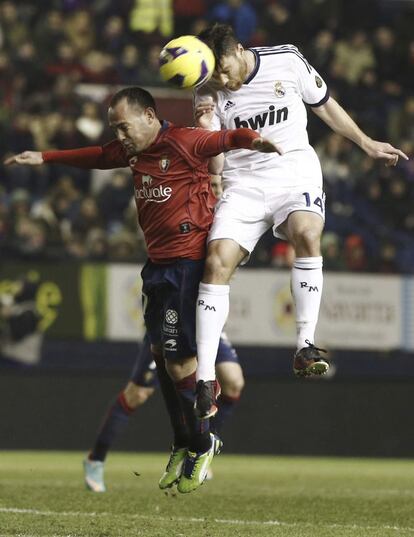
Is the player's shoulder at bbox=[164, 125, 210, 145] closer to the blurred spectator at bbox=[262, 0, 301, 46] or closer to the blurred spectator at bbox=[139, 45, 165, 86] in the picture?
the blurred spectator at bbox=[139, 45, 165, 86]

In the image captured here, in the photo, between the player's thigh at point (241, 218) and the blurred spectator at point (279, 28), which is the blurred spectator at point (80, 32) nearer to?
the blurred spectator at point (279, 28)

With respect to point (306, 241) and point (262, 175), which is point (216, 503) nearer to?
point (306, 241)

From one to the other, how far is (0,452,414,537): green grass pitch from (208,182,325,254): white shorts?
1.88 metres

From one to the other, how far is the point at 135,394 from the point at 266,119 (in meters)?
3.44

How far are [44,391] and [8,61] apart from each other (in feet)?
18.4

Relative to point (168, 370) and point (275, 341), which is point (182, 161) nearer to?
point (168, 370)

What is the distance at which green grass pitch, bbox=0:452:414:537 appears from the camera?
26.5ft

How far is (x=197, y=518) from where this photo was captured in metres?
8.77

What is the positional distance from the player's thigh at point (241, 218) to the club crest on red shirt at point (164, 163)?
0.48 m

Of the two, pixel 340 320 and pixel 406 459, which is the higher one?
pixel 340 320

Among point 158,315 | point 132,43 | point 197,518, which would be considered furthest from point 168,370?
point 132,43

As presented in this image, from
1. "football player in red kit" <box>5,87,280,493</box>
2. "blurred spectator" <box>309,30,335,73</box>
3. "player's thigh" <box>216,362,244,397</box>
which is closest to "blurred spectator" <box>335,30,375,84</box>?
"blurred spectator" <box>309,30,335,73</box>

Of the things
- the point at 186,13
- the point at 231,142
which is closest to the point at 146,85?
the point at 186,13

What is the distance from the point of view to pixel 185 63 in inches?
306
